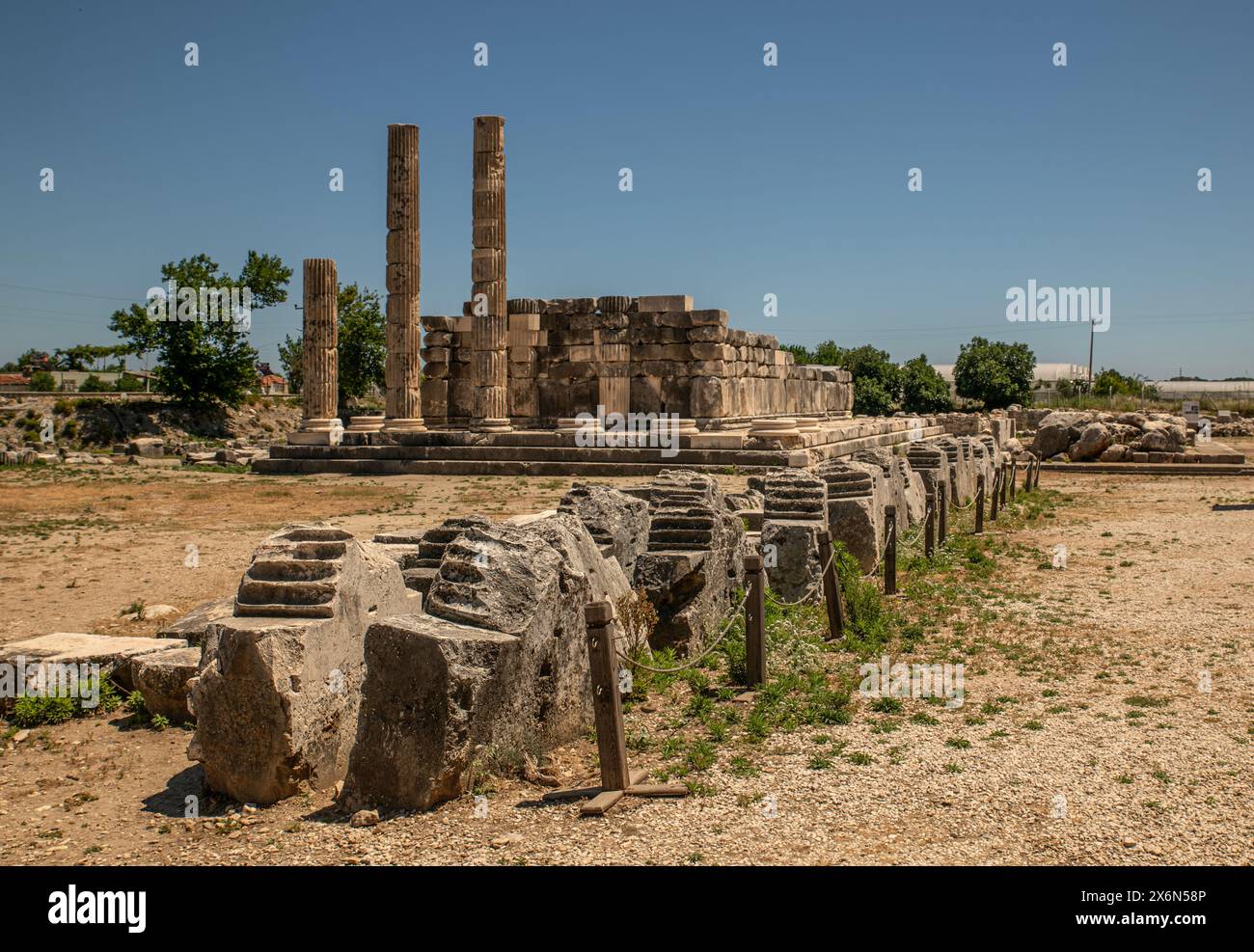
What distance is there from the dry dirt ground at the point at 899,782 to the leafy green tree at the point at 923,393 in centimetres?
4448

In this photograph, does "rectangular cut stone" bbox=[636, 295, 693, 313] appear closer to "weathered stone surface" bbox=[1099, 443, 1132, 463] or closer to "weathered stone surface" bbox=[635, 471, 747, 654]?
"weathered stone surface" bbox=[1099, 443, 1132, 463]

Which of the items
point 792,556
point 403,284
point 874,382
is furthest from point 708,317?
point 874,382

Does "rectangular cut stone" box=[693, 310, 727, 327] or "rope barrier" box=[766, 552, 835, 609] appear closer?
"rope barrier" box=[766, 552, 835, 609]

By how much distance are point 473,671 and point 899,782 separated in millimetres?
2113

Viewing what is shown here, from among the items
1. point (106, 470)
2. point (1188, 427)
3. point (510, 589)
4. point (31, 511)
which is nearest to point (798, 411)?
point (1188, 427)

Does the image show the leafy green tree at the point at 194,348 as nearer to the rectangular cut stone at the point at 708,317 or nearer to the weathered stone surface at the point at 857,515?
the rectangular cut stone at the point at 708,317

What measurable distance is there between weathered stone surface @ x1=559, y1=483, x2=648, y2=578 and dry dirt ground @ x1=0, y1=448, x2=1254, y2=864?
130cm

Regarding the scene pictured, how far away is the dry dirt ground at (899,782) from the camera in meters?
4.64

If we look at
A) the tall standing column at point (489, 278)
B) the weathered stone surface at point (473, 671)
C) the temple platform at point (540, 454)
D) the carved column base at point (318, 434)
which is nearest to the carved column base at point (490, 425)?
the tall standing column at point (489, 278)

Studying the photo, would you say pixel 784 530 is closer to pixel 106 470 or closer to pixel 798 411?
pixel 106 470

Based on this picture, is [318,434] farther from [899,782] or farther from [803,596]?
[899,782]

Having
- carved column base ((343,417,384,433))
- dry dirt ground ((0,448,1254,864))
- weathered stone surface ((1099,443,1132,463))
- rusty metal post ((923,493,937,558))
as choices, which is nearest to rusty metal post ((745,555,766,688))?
dry dirt ground ((0,448,1254,864))

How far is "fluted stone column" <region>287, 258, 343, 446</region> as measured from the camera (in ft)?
90.2

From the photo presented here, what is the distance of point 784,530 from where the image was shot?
9273 millimetres
